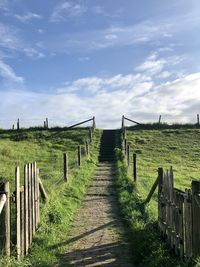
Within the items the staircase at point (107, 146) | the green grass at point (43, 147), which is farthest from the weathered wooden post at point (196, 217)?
the staircase at point (107, 146)

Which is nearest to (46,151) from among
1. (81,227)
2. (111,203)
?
(111,203)

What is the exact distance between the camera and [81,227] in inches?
474

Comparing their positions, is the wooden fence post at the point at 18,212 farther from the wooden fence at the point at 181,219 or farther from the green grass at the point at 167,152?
the green grass at the point at 167,152

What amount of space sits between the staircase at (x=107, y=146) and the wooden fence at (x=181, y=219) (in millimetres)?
19342

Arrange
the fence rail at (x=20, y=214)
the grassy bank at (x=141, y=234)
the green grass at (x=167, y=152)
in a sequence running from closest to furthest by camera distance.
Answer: the fence rail at (x=20, y=214), the grassy bank at (x=141, y=234), the green grass at (x=167, y=152)

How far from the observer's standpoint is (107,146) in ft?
114

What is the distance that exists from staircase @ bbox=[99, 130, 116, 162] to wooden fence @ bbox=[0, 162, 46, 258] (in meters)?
19.0

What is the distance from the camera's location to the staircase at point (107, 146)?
98.9 ft

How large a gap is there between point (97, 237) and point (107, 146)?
78.5 feet

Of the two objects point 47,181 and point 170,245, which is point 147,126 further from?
point 170,245

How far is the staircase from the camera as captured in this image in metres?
30.2

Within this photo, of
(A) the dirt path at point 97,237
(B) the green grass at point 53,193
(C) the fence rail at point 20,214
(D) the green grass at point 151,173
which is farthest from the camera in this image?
(D) the green grass at point 151,173

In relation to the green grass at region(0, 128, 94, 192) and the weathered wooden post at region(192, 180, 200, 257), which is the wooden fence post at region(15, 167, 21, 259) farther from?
the green grass at region(0, 128, 94, 192)

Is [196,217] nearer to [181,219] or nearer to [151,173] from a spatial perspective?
[181,219]
